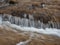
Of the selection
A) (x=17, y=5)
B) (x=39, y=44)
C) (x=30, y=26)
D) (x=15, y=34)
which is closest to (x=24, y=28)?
(x=30, y=26)

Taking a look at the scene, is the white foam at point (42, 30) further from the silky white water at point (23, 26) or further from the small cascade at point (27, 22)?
the small cascade at point (27, 22)

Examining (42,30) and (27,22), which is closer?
Result: (42,30)

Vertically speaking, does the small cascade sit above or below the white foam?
above

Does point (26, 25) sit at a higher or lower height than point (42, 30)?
higher

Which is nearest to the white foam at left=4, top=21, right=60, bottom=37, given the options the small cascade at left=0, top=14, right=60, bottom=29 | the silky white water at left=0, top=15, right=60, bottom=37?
the silky white water at left=0, top=15, right=60, bottom=37

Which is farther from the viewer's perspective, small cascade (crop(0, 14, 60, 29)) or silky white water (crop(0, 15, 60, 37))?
small cascade (crop(0, 14, 60, 29))

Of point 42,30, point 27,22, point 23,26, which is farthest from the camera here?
point 27,22

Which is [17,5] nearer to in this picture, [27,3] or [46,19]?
[27,3]

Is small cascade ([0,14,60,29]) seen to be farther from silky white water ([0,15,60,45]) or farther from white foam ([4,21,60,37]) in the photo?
white foam ([4,21,60,37])

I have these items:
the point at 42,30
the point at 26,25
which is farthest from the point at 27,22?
the point at 42,30

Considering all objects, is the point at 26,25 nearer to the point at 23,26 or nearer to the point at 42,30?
the point at 23,26

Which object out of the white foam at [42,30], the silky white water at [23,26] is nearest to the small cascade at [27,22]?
the silky white water at [23,26]

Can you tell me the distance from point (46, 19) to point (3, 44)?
206 cm

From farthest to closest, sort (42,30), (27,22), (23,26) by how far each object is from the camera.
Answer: (27,22), (23,26), (42,30)
